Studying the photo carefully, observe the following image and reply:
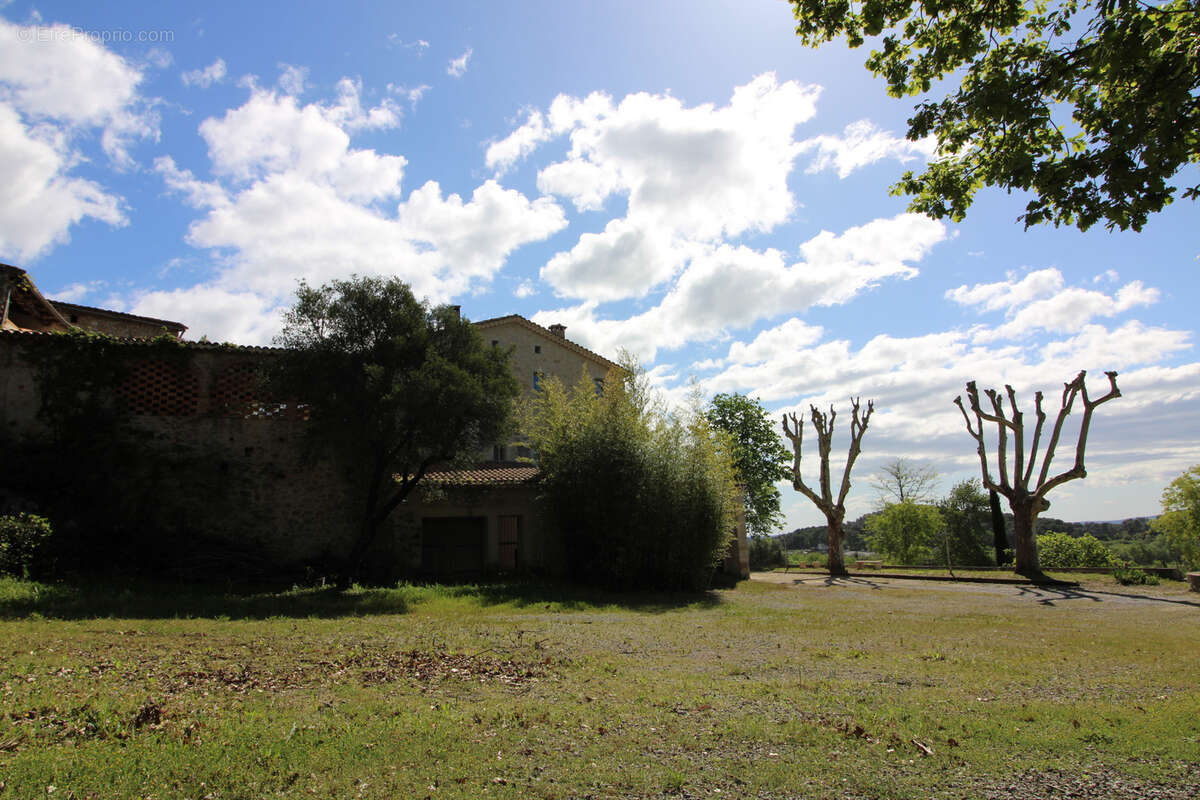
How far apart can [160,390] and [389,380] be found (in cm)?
635

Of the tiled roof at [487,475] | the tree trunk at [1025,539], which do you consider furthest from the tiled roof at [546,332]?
the tree trunk at [1025,539]

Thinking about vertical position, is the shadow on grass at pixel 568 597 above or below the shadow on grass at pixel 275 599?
below

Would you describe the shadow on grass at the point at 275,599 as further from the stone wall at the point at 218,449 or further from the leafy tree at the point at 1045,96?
the leafy tree at the point at 1045,96

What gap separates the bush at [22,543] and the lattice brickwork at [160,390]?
12.9 ft

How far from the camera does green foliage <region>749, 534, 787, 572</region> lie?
38844 mm

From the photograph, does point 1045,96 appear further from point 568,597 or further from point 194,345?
point 194,345

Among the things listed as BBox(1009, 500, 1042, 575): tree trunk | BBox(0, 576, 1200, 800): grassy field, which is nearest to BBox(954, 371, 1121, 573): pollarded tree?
BBox(1009, 500, 1042, 575): tree trunk

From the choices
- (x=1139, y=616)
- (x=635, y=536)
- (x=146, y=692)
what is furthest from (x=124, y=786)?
(x=1139, y=616)

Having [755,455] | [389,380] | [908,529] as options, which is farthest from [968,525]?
[389,380]

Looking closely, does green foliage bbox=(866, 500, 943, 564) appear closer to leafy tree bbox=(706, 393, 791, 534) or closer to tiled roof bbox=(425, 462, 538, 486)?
leafy tree bbox=(706, 393, 791, 534)

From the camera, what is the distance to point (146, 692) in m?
5.52

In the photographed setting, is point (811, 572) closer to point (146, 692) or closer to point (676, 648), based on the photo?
point (676, 648)

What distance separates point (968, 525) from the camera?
47.9m

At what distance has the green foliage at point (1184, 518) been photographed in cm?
3841
